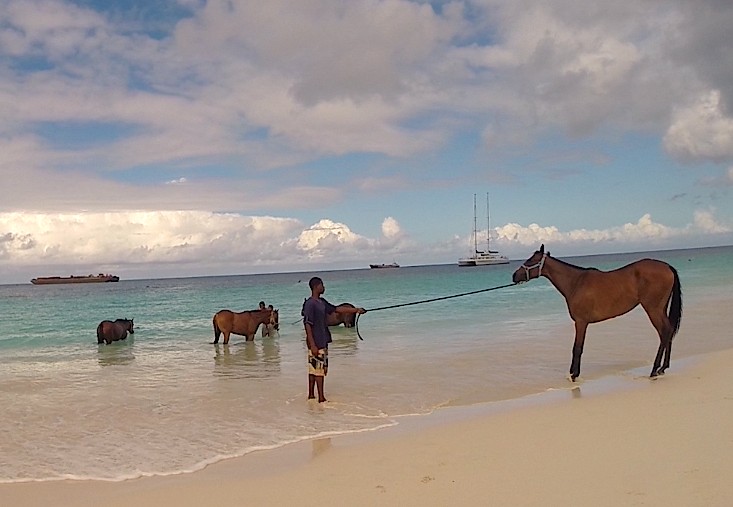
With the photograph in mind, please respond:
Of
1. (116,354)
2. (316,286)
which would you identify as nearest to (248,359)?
(116,354)

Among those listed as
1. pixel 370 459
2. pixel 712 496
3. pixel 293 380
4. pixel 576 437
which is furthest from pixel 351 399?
pixel 712 496

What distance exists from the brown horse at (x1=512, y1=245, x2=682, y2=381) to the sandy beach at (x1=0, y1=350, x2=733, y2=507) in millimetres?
2195

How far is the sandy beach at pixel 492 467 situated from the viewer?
14.1 feet

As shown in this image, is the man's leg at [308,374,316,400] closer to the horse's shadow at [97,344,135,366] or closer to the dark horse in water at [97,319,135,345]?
the horse's shadow at [97,344,135,366]

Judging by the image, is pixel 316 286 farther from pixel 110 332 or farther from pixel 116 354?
pixel 110 332

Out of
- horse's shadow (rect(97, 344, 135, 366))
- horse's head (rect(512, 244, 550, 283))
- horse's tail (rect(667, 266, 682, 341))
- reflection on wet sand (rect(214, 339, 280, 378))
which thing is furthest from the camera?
horse's shadow (rect(97, 344, 135, 366))

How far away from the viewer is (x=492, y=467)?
16.0 feet

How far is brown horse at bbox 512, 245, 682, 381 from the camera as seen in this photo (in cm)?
905

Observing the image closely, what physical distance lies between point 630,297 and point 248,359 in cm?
787

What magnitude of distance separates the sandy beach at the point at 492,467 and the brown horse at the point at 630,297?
7.20 ft

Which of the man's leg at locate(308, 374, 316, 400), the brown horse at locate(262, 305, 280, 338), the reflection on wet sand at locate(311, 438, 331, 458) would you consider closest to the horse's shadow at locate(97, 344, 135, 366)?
the brown horse at locate(262, 305, 280, 338)

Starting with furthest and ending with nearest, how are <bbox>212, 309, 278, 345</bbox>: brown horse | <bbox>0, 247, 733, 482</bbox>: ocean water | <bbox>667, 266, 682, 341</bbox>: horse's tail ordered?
<bbox>212, 309, 278, 345</bbox>: brown horse
<bbox>667, 266, 682, 341</bbox>: horse's tail
<bbox>0, 247, 733, 482</bbox>: ocean water

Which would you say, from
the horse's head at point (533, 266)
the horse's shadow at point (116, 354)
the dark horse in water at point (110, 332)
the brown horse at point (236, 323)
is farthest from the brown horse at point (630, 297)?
the dark horse in water at point (110, 332)

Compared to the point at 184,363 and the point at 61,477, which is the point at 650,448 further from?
the point at 184,363
